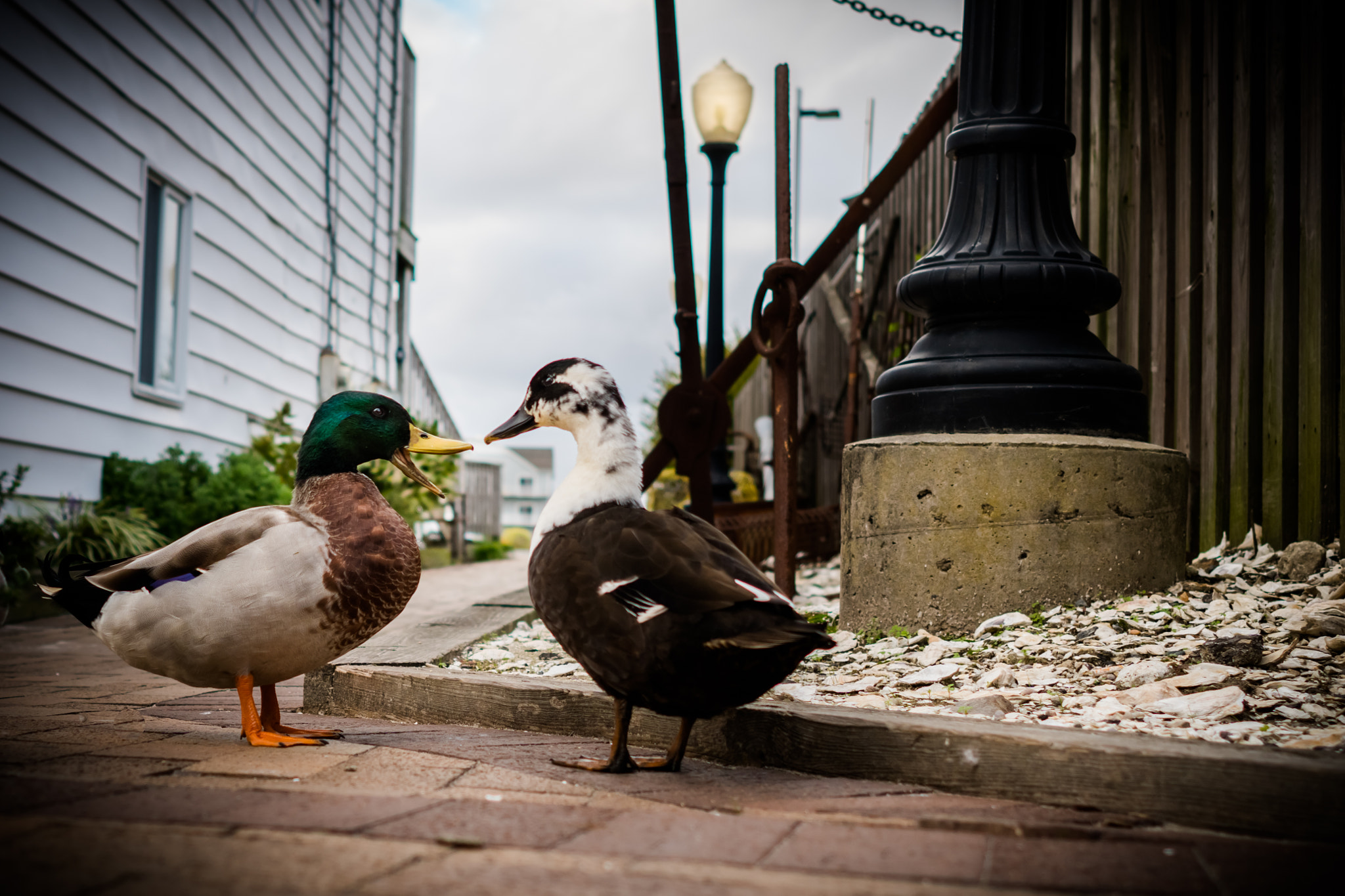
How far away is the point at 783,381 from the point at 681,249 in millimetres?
883

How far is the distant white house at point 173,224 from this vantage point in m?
5.54

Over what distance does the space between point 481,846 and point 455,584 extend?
6.45 meters

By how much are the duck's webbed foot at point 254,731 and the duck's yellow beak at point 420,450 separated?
676 millimetres

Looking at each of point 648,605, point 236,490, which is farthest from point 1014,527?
point 236,490

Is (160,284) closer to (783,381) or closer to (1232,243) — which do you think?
(783,381)

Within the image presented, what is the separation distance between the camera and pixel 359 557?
8.24 feet

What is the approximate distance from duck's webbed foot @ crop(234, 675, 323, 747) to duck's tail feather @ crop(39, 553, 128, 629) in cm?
42

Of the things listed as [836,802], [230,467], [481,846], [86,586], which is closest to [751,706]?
[836,802]

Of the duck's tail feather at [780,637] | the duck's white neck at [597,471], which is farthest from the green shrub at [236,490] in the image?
the duck's tail feather at [780,637]

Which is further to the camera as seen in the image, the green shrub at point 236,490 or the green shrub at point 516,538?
the green shrub at point 516,538

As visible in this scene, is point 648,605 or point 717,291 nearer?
point 648,605

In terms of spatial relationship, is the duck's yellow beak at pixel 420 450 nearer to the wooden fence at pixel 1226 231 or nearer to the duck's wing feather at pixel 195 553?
the duck's wing feather at pixel 195 553

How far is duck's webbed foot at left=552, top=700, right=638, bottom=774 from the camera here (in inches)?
87.7

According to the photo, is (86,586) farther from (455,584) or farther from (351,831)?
(455,584)
